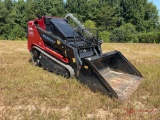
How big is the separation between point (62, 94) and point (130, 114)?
1.42 metres

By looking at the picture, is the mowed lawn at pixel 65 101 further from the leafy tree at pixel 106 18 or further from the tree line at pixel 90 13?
the leafy tree at pixel 106 18

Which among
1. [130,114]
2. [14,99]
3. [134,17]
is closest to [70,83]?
[14,99]

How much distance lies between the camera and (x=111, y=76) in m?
5.89

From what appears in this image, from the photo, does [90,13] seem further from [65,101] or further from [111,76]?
[65,101]

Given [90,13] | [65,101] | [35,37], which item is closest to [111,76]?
[65,101]

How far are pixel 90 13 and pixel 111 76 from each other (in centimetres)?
4287

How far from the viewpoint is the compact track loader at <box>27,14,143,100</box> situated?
4970 mm

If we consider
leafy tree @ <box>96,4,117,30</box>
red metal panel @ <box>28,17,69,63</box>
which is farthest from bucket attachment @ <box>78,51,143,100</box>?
leafy tree @ <box>96,4,117,30</box>

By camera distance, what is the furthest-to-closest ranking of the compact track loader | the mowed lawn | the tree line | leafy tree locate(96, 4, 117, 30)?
1. leafy tree locate(96, 4, 117, 30)
2. the tree line
3. the compact track loader
4. the mowed lawn

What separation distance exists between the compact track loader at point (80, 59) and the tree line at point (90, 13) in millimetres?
30778

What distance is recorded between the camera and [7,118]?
3730mm

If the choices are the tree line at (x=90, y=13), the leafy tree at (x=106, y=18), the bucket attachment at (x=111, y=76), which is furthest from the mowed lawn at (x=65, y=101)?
the leafy tree at (x=106, y=18)

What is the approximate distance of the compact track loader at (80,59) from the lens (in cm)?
497

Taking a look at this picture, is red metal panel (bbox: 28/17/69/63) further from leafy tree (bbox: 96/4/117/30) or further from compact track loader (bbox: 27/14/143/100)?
leafy tree (bbox: 96/4/117/30)
